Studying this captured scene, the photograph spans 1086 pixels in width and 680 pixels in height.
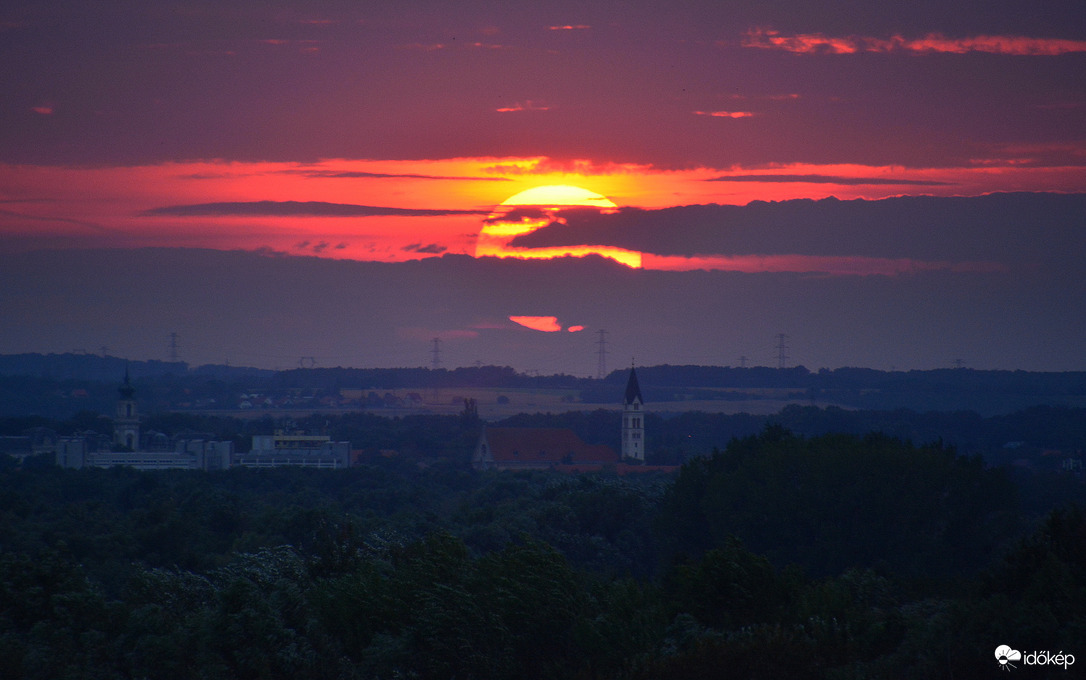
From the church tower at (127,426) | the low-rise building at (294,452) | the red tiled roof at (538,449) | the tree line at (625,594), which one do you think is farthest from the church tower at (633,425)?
the tree line at (625,594)

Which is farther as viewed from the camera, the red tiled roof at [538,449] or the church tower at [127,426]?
the red tiled roof at [538,449]

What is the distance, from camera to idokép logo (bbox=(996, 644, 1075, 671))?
19609 mm

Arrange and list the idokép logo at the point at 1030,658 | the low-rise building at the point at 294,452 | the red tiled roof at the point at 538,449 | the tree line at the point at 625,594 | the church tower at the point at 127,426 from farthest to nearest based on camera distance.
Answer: the red tiled roof at the point at 538,449, the church tower at the point at 127,426, the low-rise building at the point at 294,452, the tree line at the point at 625,594, the idokép logo at the point at 1030,658

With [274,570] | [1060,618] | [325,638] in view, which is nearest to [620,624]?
[325,638]

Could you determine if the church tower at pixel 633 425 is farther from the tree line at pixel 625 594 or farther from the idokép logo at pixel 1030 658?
the idokép logo at pixel 1030 658

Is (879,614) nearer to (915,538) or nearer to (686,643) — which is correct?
(686,643)

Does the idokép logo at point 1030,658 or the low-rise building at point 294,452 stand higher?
the idokép logo at point 1030,658

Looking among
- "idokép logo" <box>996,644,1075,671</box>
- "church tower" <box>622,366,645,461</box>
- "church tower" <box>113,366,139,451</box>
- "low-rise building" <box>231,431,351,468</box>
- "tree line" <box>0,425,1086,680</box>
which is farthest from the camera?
"church tower" <box>622,366,645,461</box>

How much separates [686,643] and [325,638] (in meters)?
8.38

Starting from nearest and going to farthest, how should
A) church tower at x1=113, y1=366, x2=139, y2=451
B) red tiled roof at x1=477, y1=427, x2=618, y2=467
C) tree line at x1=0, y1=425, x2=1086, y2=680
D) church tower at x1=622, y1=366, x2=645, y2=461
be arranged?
tree line at x1=0, y1=425, x2=1086, y2=680, church tower at x1=113, y1=366, x2=139, y2=451, church tower at x1=622, y1=366, x2=645, y2=461, red tiled roof at x1=477, y1=427, x2=618, y2=467

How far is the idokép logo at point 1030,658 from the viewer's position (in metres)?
19.6

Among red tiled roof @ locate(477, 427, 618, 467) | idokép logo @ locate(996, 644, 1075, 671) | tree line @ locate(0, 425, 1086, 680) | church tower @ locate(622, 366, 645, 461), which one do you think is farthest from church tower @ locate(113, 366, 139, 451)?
idokép logo @ locate(996, 644, 1075, 671)

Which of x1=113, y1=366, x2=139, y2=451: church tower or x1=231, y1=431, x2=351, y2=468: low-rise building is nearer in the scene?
x1=231, y1=431, x2=351, y2=468: low-rise building

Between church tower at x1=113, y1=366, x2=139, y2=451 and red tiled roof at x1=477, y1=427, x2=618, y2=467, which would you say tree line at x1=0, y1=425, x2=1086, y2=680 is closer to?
church tower at x1=113, y1=366, x2=139, y2=451
